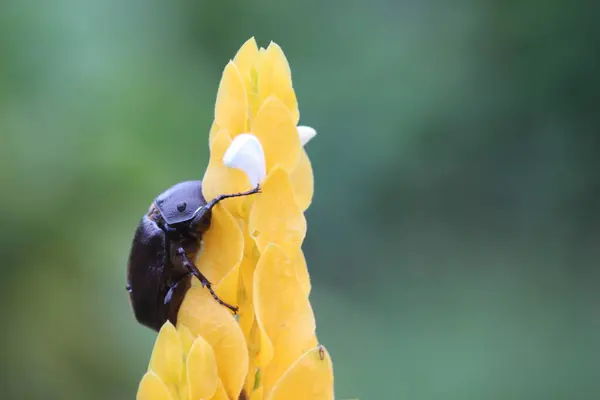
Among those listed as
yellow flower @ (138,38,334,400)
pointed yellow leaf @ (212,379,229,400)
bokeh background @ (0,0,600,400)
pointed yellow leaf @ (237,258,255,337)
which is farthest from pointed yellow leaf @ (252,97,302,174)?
bokeh background @ (0,0,600,400)

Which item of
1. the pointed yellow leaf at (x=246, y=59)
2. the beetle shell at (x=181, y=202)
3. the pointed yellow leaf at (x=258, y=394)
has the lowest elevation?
the pointed yellow leaf at (x=258, y=394)

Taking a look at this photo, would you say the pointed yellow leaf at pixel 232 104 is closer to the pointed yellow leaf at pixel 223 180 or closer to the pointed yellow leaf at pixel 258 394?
the pointed yellow leaf at pixel 223 180

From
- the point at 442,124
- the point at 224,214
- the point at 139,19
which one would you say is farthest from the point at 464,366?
the point at 224,214

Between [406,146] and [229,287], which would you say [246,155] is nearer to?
[229,287]

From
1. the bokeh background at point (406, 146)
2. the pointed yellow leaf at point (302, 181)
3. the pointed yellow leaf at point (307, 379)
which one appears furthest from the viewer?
the bokeh background at point (406, 146)

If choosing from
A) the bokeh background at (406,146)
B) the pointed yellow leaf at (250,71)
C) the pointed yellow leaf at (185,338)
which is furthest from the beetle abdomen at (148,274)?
the bokeh background at (406,146)

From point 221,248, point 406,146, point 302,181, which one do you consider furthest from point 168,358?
point 406,146

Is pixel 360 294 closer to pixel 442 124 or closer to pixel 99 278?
pixel 442 124

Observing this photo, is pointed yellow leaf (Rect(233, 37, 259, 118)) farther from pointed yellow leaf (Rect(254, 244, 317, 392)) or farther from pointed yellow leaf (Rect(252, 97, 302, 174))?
pointed yellow leaf (Rect(254, 244, 317, 392))
